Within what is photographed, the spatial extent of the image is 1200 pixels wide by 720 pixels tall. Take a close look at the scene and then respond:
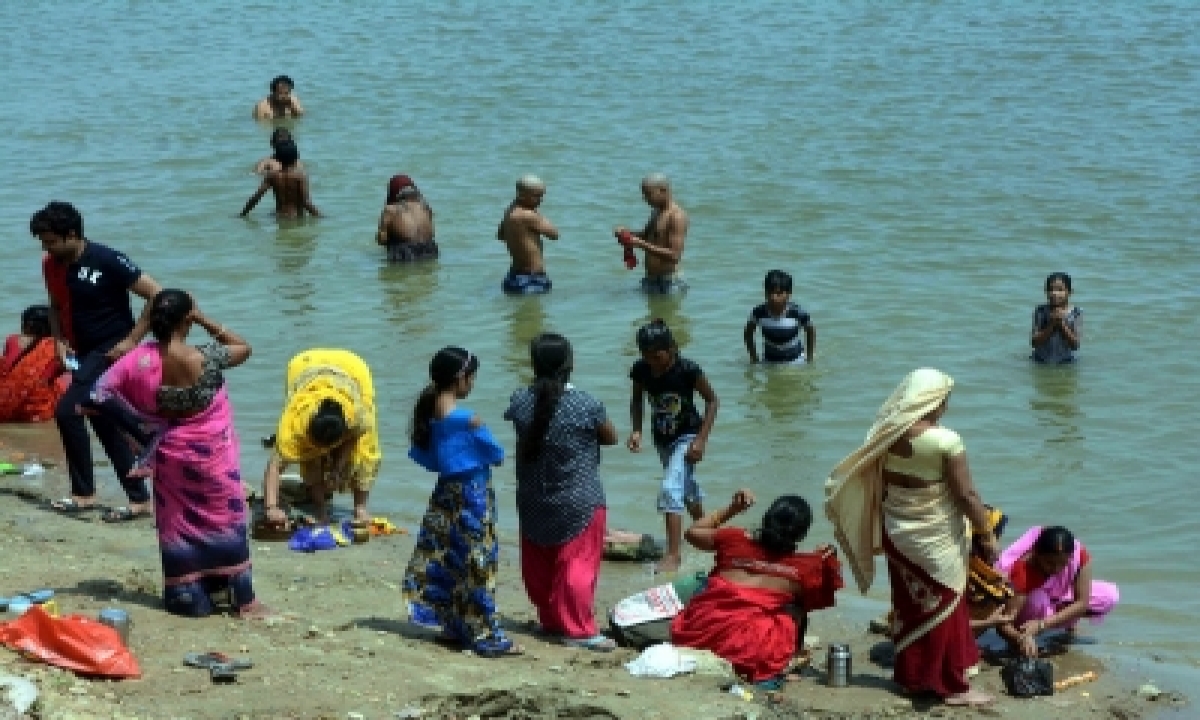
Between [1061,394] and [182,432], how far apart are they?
6.77 m

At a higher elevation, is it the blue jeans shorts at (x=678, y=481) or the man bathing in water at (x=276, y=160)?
the man bathing in water at (x=276, y=160)

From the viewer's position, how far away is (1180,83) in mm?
22250

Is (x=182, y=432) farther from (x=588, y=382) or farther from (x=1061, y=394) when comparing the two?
(x=1061, y=394)

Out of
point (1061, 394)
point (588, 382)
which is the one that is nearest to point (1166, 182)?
point (1061, 394)

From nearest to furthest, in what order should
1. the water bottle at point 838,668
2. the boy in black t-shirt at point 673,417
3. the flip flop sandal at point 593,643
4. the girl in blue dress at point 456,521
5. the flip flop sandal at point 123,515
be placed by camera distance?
the girl in blue dress at point 456,521 → the water bottle at point 838,668 → the flip flop sandal at point 593,643 → the boy in black t-shirt at point 673,417 → the flip flop sandal at point 123,515

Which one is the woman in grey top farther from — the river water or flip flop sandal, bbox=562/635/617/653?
the river water

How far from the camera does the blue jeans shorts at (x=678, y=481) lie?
8.38m

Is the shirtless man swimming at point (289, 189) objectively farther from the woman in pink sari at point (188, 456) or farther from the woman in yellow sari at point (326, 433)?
the woman in pink sari at point (188, 456)

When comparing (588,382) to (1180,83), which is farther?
(1180,83)

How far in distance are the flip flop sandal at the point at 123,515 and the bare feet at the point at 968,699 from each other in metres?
4.19

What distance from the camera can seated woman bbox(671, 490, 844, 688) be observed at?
22.7 feet

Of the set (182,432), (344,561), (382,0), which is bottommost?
(344,561)

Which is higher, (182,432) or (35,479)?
(182,432)

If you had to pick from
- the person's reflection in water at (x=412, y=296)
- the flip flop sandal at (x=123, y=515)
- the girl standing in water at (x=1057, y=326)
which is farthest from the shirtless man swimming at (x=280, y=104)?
the flip flop sandal at (x=123, y=515)
